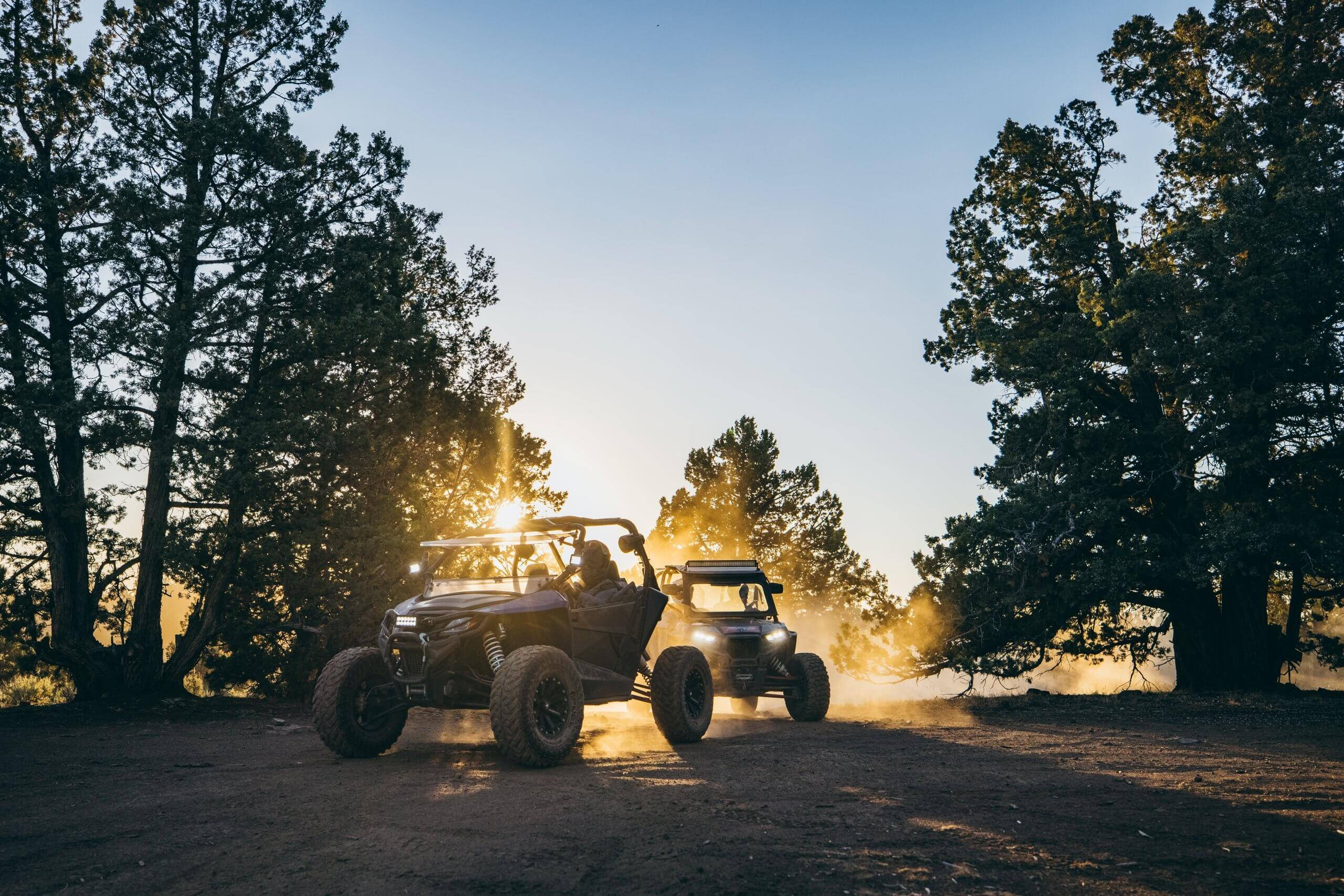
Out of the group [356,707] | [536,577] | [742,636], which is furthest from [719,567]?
[356,707]

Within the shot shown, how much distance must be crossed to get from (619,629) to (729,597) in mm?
5482

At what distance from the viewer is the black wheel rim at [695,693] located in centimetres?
1108

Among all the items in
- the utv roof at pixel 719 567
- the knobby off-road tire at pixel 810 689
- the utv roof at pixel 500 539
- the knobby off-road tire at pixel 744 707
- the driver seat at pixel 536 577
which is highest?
the utv roof at pixel 500 539

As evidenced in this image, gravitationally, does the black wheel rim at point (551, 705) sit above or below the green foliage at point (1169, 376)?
below

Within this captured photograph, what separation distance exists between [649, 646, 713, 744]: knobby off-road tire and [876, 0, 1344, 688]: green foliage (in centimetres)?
911

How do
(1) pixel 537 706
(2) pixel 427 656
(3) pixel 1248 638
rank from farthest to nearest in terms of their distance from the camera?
(3) pixel 1248 638, (2) pixel 427 656, (1) pixel 537 706

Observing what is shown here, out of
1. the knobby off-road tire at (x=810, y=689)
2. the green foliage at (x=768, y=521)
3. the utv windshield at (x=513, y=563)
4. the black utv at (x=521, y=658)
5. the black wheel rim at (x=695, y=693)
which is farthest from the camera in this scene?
the green foliage at (x=768, y=521)

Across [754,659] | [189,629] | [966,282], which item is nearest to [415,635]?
[754,659]

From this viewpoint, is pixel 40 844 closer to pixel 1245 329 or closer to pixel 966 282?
pixel 1245 329

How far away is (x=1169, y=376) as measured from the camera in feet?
57.6

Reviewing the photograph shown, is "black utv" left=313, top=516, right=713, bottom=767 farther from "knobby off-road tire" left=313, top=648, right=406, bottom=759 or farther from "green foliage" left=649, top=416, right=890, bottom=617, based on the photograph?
"green foliage" left=649, top=416, right=890, bottom=617

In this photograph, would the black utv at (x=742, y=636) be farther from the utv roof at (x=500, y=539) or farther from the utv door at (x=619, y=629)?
the utv roof at (x=500, y=539)

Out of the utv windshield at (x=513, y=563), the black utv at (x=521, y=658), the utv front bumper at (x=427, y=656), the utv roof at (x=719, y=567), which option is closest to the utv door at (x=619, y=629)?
the black utv at (x=521, y=658)

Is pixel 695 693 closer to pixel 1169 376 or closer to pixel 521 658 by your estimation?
pixel 521 658
